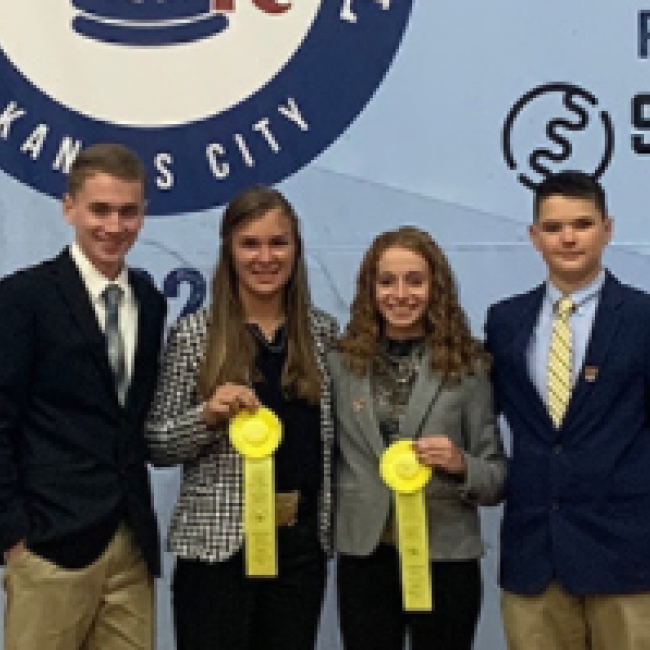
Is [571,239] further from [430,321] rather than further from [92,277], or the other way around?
[92,277]

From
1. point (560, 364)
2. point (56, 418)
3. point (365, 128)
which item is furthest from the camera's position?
point (365, 128)

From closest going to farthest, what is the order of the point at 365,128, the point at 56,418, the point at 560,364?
the point at 56,418 → the point at 560,364 → the point at 365,128

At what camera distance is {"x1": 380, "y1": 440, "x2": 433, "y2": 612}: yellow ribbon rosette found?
2312 millimetres

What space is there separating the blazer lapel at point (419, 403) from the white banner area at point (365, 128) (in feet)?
1.73

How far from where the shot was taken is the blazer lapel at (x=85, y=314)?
2273mm

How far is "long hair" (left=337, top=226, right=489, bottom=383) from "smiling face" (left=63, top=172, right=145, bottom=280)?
0.44 metres

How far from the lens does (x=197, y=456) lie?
7.89ft

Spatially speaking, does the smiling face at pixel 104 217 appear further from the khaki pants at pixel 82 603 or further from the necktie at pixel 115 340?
the khaki pants at pixel 82 603

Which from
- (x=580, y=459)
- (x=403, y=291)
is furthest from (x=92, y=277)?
(x=580, y=459)

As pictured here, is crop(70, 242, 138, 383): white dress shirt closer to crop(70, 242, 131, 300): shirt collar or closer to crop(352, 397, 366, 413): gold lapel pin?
crop(70, 242, 131, 300): shirt collar

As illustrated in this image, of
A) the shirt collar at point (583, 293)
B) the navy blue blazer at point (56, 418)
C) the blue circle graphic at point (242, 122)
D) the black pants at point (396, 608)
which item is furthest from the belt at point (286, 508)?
the blue circle graphic at point (242, 122)

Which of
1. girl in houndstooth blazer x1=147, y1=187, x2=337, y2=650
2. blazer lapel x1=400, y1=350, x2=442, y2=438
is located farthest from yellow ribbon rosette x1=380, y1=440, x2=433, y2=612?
girl in houndstooth blazer x1=147, y1=187, x2=337, y2=650

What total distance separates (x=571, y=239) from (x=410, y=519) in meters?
0.57

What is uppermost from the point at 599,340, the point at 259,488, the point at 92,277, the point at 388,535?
the point at 92,277
